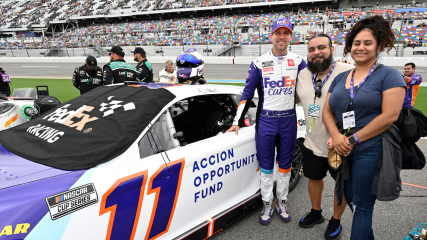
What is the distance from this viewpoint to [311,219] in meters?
2.57

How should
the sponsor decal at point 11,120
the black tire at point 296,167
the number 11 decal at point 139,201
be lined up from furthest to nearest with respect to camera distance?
the sponsor decal at point 11,120, the black tire at point 296,167, the number 11 decal at point 139,201

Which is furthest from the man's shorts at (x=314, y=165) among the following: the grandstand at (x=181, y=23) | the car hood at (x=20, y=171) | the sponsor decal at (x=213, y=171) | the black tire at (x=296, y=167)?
the grandstand at (x=181, y=23)

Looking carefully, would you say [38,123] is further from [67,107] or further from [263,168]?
[263,168]

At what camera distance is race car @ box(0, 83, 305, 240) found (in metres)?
1.42

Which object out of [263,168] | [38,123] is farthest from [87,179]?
[263,168]

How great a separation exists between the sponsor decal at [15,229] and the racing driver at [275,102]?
1.67 m

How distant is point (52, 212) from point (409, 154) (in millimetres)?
2241

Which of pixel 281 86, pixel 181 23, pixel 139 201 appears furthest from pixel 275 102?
pixel 181 23

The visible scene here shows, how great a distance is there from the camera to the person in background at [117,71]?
4654mm

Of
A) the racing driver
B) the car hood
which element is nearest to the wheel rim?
the racing driver

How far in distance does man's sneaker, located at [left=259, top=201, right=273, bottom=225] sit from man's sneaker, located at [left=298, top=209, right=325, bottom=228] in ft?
0.99

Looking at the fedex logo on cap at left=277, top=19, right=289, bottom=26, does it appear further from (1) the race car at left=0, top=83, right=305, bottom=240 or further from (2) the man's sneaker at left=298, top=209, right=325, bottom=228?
(2) the man's sneaker at left=298, top=209, right=325, bottom=228

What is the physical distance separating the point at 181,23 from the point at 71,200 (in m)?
40.2

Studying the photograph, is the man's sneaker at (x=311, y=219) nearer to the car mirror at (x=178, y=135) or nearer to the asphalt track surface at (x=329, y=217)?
the asphalt track surface at (x=329, y=217)
